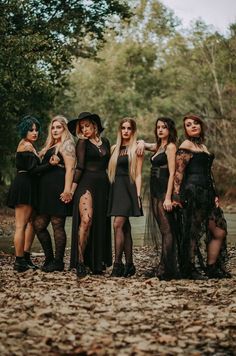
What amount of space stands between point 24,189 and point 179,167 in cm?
247

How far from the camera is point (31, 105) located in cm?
2566

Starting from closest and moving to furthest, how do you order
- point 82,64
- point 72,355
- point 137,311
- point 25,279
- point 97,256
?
1. point 72,355
2. point 137,311
3. point 25,279
4. point 97,256
5. point 82,64

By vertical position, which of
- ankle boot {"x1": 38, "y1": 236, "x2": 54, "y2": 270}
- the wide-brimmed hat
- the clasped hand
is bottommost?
ankle boot {"x1": 38, "y1": 236, "x2": 54, "y2": 270}

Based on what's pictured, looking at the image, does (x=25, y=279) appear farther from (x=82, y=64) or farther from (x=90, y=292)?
(x=82, y=64)

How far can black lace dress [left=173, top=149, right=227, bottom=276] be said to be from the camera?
30.8ft

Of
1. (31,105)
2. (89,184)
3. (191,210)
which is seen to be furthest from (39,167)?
(31,105)

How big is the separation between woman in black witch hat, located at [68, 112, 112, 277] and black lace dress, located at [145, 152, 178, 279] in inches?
29.1

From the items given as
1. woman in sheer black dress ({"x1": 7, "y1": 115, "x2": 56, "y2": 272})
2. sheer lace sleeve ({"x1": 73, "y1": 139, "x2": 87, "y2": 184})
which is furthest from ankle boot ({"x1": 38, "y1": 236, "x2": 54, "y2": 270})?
sheer lace sleeve ({"x1": 73, "y1": 139, "x2": 87, "y2": 184})

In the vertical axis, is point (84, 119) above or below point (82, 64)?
below

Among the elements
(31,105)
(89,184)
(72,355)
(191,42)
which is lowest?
(72,355)

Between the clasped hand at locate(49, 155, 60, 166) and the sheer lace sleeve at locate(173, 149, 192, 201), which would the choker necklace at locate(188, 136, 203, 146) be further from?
the clasped hand at locate(49, 155, 60, 166)

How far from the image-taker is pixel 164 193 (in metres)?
9.51

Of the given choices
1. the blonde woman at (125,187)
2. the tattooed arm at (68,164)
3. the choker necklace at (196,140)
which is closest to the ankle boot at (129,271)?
the blonde woman at (125,187)

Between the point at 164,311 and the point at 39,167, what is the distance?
12.6ft
